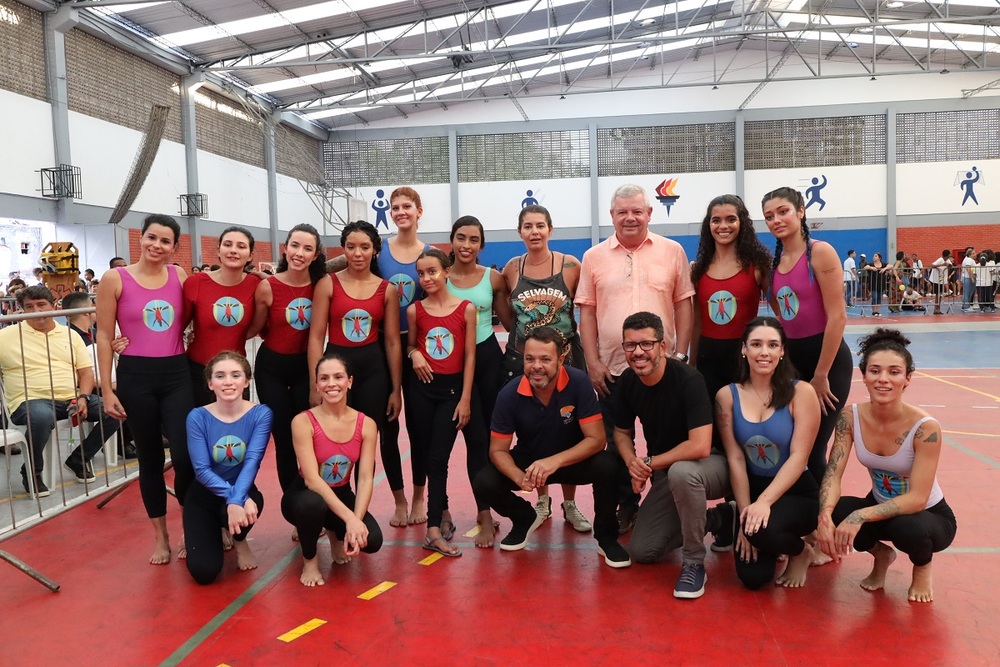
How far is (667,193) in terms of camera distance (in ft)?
78.6

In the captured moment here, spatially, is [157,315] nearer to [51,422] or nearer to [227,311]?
[227,311]

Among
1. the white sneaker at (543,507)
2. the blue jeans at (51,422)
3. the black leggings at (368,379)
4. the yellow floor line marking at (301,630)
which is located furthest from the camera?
the blue jeans at (51,422)

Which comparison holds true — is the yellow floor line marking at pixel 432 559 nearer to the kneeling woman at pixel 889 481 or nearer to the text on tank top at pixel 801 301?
the kneeling woman at pixel 889 481

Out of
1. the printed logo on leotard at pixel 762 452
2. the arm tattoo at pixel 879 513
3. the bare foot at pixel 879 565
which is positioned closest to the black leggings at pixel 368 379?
the printed logo on leotard at pixel 762 452

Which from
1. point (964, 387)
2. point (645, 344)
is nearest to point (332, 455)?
point (645, 344)

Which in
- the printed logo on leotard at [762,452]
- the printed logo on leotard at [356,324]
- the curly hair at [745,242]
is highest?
the curly hair at [745,242]

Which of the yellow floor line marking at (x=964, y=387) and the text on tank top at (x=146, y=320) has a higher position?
the text on tank top at (x=146, y=320)

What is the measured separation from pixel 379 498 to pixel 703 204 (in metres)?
21.1

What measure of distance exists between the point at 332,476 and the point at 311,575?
0.46 metres

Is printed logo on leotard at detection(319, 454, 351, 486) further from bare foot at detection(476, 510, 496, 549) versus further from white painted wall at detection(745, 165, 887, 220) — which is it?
white painted wall at detection(745, 165, 887, 220)

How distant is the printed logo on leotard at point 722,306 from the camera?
3.73 m

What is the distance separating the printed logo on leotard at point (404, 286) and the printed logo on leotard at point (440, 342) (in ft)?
1.15

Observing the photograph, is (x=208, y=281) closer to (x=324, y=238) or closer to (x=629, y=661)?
(x=629, y=661)

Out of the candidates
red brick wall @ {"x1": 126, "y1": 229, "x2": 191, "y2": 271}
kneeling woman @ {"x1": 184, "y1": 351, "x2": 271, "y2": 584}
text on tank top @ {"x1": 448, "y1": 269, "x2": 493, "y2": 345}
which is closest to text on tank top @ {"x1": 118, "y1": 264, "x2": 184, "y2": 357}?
→ kneeling woman @ {"x1": 184, "y1": 351, "x2": 271, "y2": 584}
